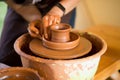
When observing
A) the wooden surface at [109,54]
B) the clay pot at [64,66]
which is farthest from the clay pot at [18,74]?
the wooden surface at [109,54]

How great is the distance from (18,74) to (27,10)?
2.33ft

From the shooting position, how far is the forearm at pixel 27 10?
138 centimetres

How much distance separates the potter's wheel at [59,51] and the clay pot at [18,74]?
0.10 metres

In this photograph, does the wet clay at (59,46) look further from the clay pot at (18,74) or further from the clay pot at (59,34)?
the clay pot at (18,74)

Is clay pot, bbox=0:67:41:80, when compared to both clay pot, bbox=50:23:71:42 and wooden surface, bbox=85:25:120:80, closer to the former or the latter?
clay pot, bbox=50:23:71:42

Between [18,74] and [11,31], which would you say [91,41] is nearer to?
[18,74]

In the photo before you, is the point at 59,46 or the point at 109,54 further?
the point at 109,54

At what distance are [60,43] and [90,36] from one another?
20 centimetres

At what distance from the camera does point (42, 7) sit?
1.38 meters

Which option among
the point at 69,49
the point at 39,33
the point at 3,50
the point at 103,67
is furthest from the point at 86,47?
the point at 3,50

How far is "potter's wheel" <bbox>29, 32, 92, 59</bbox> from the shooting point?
816 millimetres

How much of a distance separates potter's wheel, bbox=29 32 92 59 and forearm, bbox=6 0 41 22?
1.57 ft

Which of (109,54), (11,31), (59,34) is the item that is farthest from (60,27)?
(11,31)

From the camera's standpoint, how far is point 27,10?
1.39 metres
